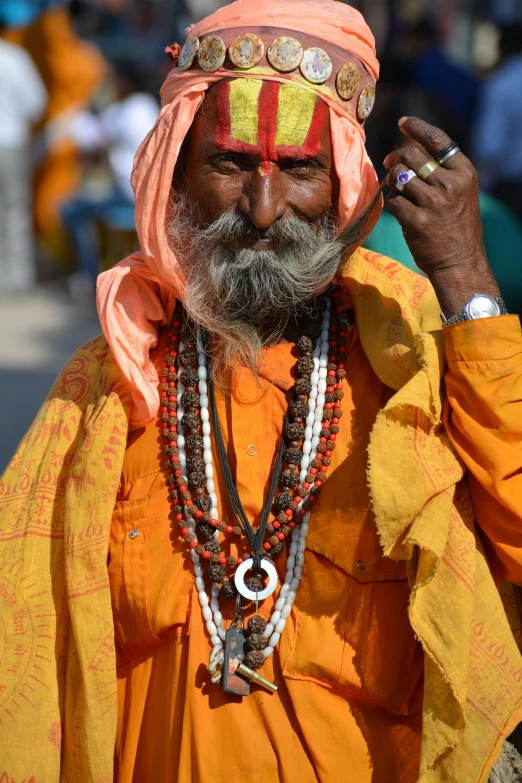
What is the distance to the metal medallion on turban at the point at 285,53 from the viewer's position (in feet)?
8.21

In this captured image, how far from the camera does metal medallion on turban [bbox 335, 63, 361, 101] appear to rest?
255cm

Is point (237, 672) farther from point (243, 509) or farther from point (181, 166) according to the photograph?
point (181, 166)

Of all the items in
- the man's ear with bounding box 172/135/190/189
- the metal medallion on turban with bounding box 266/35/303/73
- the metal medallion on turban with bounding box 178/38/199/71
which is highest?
the metal medallion on turban with bounding box 178/38/199/71

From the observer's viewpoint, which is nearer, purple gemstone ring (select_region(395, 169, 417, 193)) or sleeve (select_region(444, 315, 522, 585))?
sleeve (select_region(444, 315, 522, 585))

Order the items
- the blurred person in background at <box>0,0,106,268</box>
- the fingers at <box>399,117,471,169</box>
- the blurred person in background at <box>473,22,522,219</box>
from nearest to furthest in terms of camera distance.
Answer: the fingers at <box>399,117,471,169</box>
the blurred person in background at <box>473,22,522,219</box>
the blurred person in background at <box>0,0,106,268</box>

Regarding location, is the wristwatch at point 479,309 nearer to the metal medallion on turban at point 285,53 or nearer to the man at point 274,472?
the man at point 274,472

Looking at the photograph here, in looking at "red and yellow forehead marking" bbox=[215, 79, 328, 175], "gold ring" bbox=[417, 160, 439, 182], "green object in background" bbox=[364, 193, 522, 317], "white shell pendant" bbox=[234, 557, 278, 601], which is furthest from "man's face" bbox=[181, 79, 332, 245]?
"green object in background" bbox=[364, 193, 522, 317]

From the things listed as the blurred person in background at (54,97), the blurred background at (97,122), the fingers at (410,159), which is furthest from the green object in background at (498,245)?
the blurred person in background at (54,97)

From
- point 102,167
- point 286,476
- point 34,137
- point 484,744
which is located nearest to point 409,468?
point 286,476

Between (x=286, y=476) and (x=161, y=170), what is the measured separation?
85 cm

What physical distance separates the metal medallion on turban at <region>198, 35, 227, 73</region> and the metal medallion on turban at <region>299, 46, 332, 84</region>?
0.20 m

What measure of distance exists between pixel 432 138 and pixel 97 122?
8530 mm

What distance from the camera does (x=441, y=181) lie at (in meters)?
2.26

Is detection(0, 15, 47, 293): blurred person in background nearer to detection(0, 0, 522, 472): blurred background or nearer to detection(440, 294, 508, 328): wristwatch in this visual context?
detection(0, 0, 522, 472): blurred background
